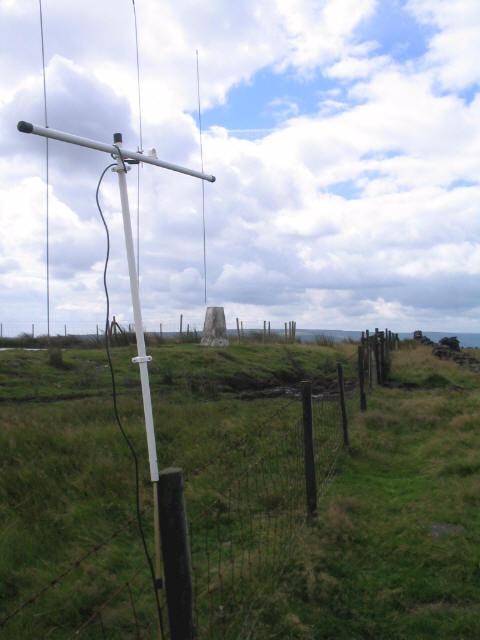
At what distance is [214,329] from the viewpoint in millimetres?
25438

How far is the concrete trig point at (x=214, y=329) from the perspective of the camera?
83.3 ft

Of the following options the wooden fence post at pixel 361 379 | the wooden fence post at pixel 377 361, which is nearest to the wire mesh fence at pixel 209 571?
the wooden fence post at pixel 361 379

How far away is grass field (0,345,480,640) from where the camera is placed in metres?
3.71

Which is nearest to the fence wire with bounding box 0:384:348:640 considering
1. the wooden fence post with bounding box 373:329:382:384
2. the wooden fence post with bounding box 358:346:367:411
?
the wooden fence post with bounding box 358:346:367:411

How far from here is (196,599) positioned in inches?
145

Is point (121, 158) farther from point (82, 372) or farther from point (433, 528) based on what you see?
point (82, 372)

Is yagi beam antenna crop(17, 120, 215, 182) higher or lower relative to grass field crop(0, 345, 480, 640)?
higher

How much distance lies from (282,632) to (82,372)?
44.2 feet

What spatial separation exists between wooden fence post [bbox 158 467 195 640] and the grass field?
96 centimetres

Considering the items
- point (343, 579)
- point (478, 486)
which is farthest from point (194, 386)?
point (343, 579)

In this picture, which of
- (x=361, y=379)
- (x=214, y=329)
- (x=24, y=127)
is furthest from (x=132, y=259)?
(x=214, y=329)

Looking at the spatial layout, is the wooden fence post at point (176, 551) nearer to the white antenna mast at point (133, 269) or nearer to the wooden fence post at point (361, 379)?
the white antenna mast at point (133, 269)

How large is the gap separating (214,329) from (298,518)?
20.5 m

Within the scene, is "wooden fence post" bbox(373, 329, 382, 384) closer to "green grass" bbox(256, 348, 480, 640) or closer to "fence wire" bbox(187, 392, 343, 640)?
"green grass" bbox(256, 348, 480, 640)
